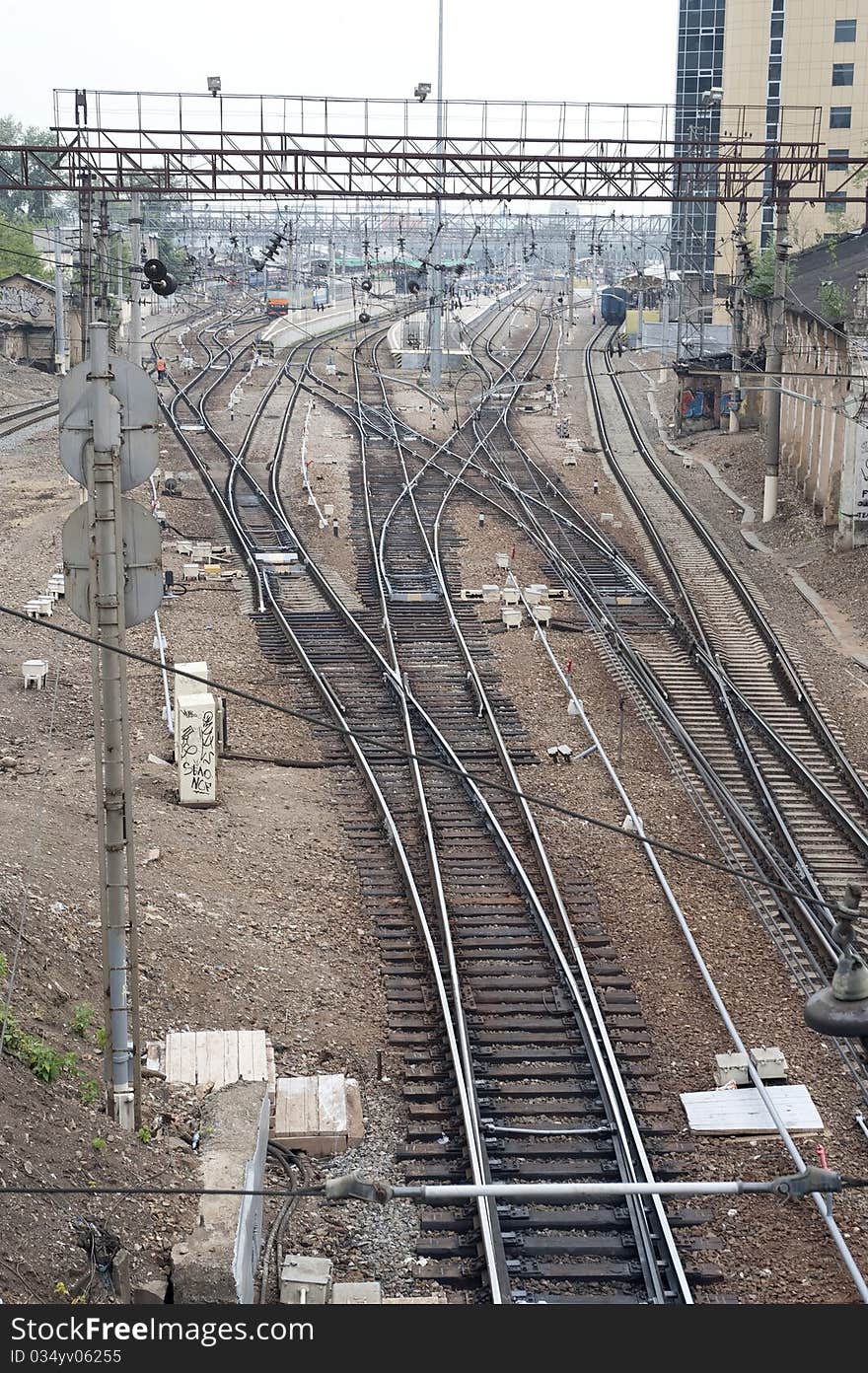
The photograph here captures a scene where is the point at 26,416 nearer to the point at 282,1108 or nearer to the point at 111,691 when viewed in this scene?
the point at 282,1108

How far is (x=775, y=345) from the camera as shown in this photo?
92.8 feet

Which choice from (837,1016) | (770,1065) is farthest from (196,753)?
(837,1016)

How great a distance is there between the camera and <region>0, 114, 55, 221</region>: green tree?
3340 inches

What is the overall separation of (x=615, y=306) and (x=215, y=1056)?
65386 mm

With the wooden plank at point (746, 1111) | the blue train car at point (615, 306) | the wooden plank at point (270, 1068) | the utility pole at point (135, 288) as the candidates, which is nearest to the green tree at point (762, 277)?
the utility pole at point (135, 288)

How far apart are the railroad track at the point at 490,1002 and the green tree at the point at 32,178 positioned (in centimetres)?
6292

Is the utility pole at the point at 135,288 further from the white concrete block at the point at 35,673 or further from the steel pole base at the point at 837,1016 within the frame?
the steel pole base at the point at 837,1016

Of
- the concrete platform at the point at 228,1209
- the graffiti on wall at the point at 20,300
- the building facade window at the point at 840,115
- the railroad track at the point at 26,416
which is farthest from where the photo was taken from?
the building facade window at the point at 840,115

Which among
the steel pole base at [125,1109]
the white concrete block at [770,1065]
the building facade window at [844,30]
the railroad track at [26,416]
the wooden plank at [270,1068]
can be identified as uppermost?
the building facade window at [844,30]

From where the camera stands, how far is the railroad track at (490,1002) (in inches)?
336

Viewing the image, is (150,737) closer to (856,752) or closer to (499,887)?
(499,887)

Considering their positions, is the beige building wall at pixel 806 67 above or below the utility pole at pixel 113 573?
above

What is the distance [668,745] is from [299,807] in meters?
4.03

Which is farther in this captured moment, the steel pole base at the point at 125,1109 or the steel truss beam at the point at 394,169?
the steel truss beam at the point at 394,169
